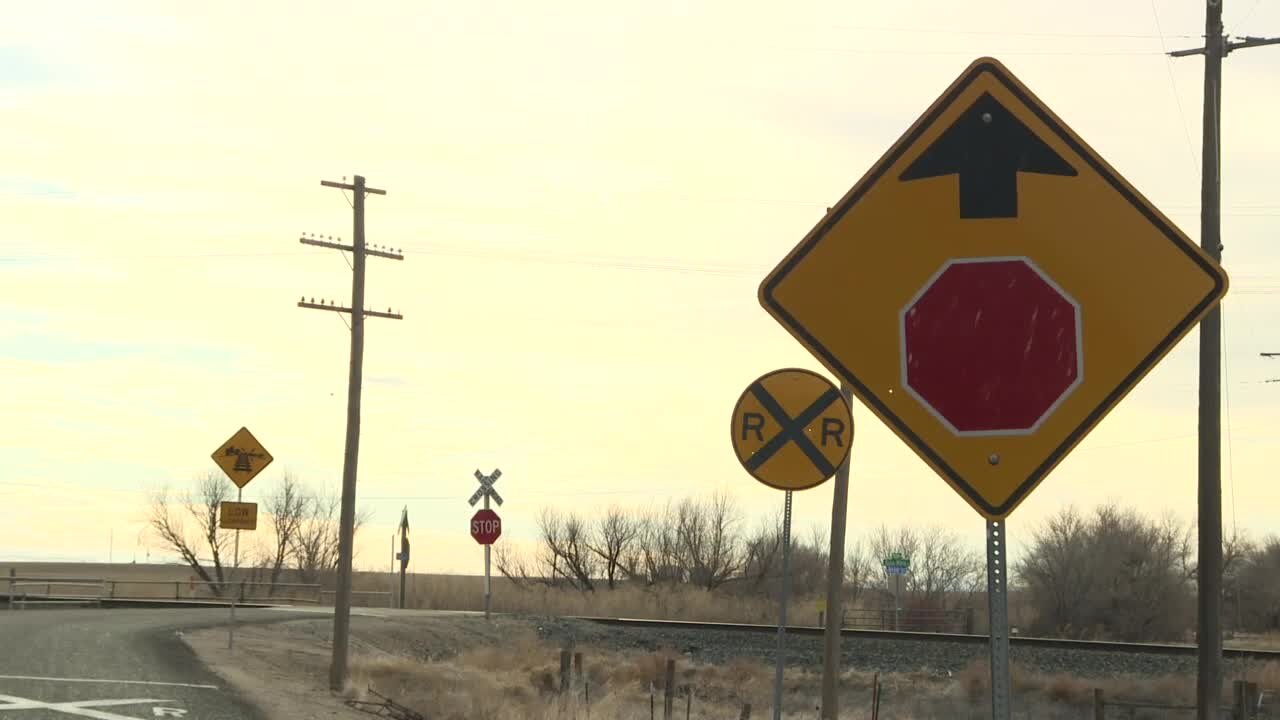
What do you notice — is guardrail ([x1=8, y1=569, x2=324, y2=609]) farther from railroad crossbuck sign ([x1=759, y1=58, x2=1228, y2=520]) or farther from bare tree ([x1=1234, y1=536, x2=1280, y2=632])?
bare tree ([x1=1234, y1=536, x2=1280, y2=632])

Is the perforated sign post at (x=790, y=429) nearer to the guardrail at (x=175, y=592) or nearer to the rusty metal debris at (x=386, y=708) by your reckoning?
the rusty metal debris at (x=386, y=708)

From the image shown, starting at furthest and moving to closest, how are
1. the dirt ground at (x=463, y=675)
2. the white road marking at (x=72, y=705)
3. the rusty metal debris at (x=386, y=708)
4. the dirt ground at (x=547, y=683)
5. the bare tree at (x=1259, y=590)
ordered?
the bare tree at (x=1259, y=590)
the dirt ground at (x=547, y=683)
the dirt ground at (x=463, y=675)
the rusty metal debris at (x=386, y=708)
the white road marking at (x=72, y=705)

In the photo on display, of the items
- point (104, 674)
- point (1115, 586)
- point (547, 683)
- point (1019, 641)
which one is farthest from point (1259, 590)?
point (104, 674)

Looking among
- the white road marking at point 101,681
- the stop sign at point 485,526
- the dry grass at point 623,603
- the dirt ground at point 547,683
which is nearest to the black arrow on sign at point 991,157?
the dirt ground at point 547,683

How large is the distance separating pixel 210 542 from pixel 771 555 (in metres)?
27.8

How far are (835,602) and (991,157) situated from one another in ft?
64.9

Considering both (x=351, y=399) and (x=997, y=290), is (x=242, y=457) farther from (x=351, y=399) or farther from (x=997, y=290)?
(x=997, y=290)

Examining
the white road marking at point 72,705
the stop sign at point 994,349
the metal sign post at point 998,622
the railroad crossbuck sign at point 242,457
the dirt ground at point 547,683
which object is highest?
the railroad crossbuck sign at point 242,457

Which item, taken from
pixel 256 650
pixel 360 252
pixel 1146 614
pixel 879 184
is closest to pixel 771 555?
pixel 1146 614

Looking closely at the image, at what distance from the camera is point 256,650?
1188 inches

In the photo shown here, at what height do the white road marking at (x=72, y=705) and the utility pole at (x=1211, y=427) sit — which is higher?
the utility pole at (x=1211, y=427)

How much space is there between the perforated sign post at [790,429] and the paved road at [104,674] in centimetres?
1202

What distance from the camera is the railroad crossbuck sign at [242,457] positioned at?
26469mm

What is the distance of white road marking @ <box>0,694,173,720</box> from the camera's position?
699 inches
